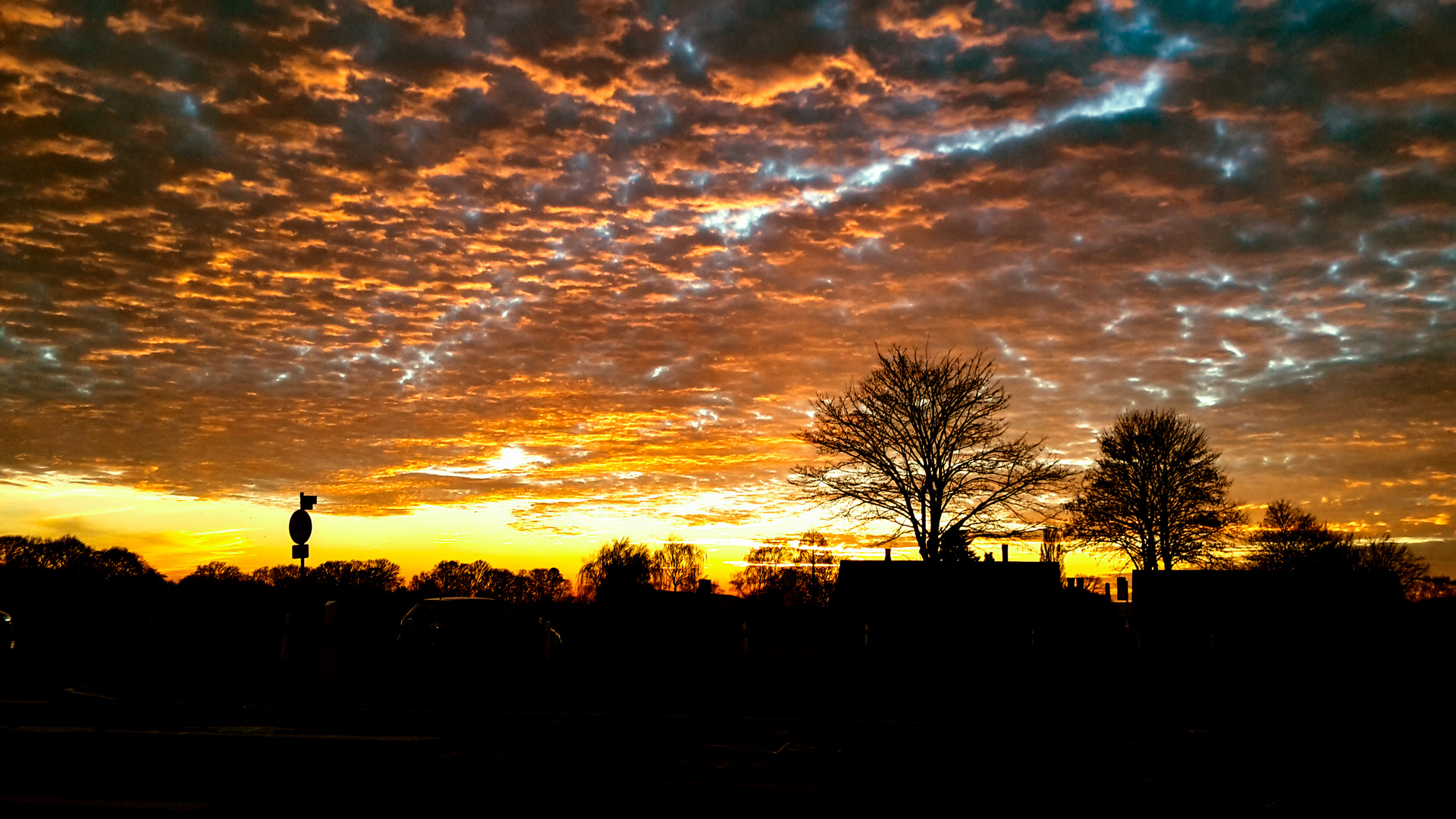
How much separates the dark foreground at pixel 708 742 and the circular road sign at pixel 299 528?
102 inches

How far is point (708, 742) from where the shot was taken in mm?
10391

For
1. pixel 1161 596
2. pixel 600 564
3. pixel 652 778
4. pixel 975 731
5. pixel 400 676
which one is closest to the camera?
pixel 652 778

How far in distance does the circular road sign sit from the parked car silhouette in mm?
4605

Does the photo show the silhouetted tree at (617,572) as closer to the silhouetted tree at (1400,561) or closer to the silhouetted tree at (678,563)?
the silhouetted tree at (678,563)

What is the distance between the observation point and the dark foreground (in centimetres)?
740

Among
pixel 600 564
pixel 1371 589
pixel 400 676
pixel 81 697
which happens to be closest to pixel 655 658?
pixel 400 676

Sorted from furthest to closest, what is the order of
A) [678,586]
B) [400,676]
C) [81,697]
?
1. [678,586]
2. [400,676]
3. [81,697]

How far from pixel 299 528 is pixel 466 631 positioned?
5.42m

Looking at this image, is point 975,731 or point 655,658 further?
point 655,658

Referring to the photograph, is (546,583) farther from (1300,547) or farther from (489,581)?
(1300,547)

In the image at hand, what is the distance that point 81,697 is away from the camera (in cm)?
1451

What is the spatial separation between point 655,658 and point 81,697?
13601 mm

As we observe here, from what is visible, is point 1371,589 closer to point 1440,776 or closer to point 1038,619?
point 1038,619

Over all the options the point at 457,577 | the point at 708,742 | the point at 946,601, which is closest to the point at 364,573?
the point at 457,577
